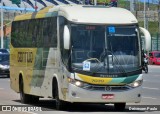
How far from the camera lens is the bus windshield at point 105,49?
60.0 ft

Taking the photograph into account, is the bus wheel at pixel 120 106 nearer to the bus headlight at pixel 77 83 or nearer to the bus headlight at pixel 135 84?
the bus headlight at pixel 135 84

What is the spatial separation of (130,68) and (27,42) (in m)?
5.20

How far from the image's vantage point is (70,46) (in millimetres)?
18297

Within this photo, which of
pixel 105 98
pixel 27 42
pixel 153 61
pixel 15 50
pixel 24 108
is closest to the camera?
pixel 105 98

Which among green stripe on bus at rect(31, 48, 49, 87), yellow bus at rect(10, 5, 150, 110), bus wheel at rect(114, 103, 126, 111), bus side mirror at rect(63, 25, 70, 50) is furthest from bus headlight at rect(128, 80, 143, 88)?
green stripe on bus at rect(31, 48, 49, 87)

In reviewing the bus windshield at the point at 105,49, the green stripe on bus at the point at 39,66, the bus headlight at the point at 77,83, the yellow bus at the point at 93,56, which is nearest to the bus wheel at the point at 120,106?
the yellow bus at the point at 93,56

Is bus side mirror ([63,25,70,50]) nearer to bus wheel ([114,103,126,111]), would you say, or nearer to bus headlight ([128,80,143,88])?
bus headlight ([128,80,143,88])

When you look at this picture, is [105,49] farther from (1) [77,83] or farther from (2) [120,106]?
(2) [120,106]

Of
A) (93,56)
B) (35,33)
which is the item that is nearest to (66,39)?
(93,56)

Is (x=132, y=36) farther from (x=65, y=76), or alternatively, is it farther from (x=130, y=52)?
(x=65, y=76)

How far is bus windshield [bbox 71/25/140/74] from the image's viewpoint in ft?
60.0

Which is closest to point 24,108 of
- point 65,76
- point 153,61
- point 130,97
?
point 65,76

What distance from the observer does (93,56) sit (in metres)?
18.4

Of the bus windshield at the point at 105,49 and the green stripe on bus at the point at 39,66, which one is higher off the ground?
the bus windshield at the point at 105,49
